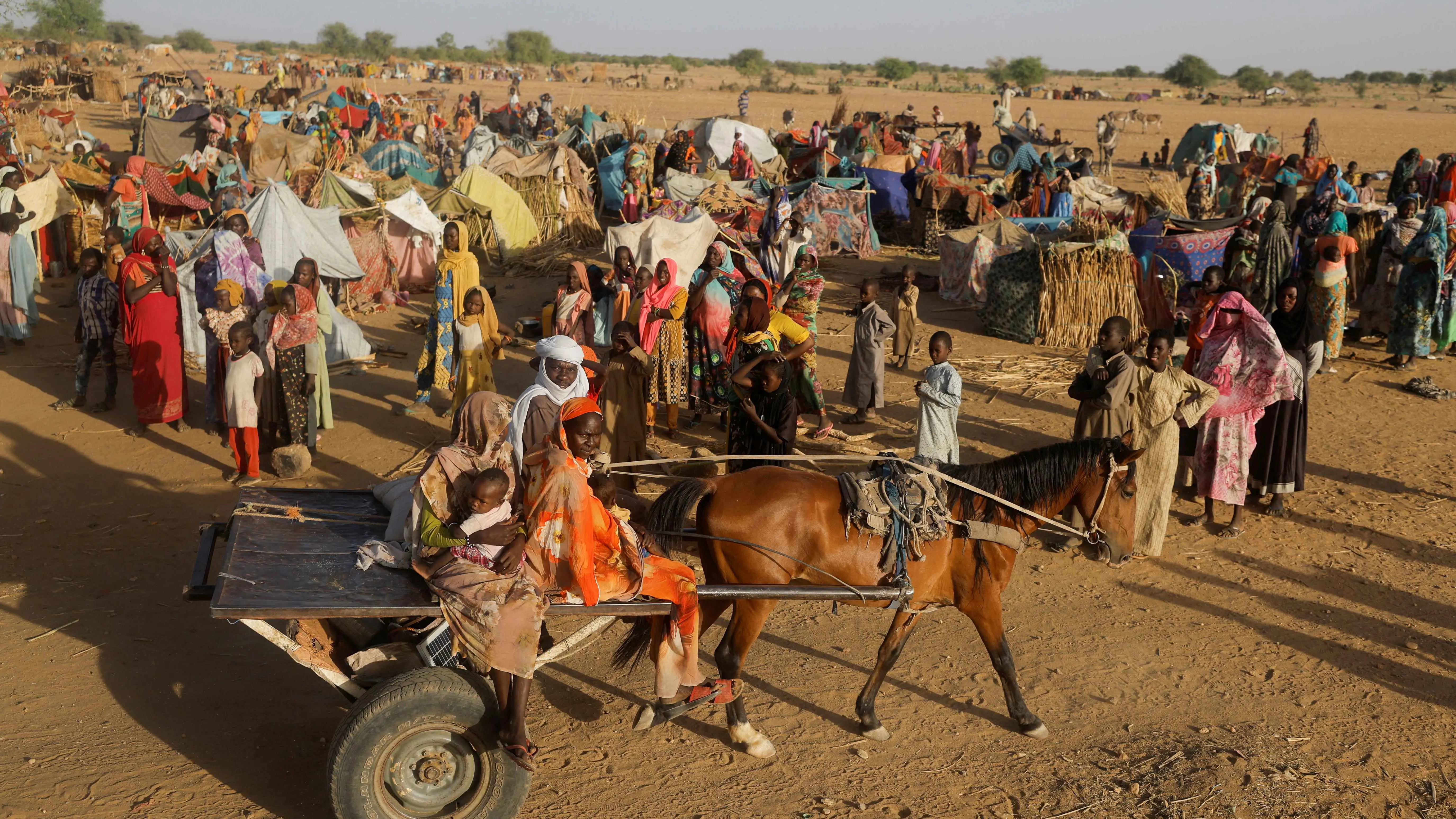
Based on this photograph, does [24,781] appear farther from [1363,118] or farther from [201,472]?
[1363,118]

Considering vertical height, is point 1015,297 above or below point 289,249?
below

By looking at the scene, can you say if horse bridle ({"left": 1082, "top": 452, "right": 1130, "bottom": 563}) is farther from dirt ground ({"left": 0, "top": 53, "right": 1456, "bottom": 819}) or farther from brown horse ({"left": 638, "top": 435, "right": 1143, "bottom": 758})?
dirt ground ({"left": 0, "top": 53, "right": 1456, "bottom": 819})

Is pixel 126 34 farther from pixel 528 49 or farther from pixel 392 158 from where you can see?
pixel 392 158

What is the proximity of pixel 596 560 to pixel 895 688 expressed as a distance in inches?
84.3

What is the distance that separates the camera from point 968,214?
18.1 meters

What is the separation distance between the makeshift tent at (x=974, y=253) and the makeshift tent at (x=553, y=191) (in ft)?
20.4

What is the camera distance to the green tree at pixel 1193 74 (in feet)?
220

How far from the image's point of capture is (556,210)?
18.0 meters

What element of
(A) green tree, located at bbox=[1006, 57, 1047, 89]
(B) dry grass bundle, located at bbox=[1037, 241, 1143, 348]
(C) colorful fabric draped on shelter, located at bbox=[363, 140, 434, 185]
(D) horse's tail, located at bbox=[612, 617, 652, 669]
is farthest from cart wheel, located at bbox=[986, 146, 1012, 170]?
(A) green tree, located at bbox=[1006, 57, 1047, 89]

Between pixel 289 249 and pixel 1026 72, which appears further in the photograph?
pixel 1026 72

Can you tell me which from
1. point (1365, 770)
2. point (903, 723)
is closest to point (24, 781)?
point (903, 723)

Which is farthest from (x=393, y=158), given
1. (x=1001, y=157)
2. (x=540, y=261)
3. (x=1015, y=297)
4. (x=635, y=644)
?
(x=635, y=644)

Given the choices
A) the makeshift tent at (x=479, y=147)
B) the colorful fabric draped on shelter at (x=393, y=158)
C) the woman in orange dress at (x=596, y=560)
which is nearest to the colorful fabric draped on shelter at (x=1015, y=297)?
the woman in orange dress at (x=596, y=560)

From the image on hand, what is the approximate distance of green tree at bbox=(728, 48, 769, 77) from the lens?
75250 mm
